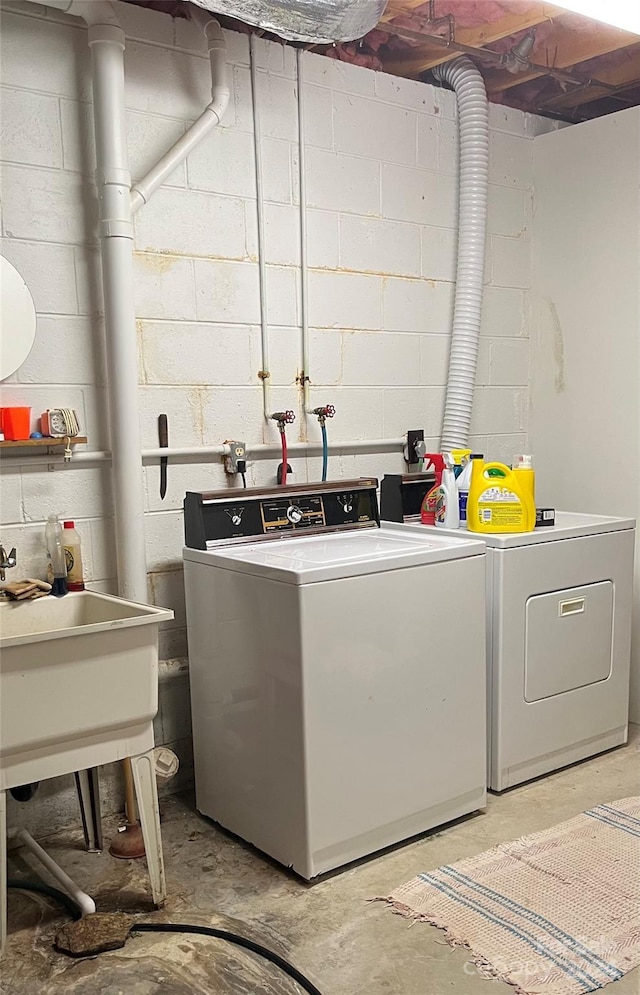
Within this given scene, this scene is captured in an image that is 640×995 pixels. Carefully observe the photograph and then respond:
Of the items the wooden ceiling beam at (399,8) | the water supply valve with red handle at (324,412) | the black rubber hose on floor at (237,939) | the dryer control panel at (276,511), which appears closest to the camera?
the black rubber hose on floor at (237,939)

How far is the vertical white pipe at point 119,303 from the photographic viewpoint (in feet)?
8.30

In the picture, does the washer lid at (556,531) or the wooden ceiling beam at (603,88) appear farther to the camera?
the wooden ceiling beam at (603,88)

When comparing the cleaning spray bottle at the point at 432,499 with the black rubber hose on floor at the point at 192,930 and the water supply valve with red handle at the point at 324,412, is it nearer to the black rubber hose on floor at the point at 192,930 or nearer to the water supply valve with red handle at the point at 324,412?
the water supply valve with red handle at the point at 324,412

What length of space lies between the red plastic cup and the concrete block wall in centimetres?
9

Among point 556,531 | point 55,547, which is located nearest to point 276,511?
point 55,547

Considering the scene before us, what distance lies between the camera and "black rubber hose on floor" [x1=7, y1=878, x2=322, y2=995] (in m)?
1.96

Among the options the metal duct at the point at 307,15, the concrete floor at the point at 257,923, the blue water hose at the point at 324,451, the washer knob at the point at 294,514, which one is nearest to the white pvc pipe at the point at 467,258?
the blue water hose at the point at 324,451

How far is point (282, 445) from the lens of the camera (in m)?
3.10

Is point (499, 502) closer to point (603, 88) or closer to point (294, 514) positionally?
point (294, 514)

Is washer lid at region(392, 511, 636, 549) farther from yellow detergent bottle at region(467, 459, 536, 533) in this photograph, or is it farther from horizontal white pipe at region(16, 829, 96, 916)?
horizontal white pipe at region(16, 829, 96, 916)

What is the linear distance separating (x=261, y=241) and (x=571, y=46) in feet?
4.93

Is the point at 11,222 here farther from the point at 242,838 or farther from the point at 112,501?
the point at 242,838

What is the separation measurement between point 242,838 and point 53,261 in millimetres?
1840

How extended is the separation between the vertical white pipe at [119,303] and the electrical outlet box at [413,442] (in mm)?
1207
